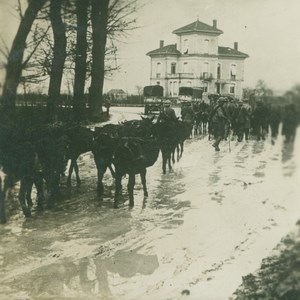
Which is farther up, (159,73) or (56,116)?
(159,73)

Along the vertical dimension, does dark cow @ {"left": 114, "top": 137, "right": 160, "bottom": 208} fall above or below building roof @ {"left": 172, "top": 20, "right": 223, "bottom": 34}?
below

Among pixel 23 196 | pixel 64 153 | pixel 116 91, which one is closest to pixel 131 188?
pixel 64 153

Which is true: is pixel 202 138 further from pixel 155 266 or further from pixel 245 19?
pixel 155 266

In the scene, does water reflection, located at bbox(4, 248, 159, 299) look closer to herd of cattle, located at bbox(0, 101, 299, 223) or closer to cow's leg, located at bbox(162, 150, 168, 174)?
herd of cattle, located at bbox(0, 101, 299, 223)

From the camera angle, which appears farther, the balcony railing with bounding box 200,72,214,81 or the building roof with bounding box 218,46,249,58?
the balcony railing with bounding box 200,72,214,81

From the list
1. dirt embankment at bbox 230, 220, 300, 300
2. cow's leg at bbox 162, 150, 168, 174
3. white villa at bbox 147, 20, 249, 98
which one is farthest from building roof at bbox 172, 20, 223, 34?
dirt embankment at bbox 230, 220, 300, 300

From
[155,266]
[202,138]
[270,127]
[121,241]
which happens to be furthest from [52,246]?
[202,138]

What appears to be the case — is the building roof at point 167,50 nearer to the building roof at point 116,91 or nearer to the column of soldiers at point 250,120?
the building roof at point 116,91
